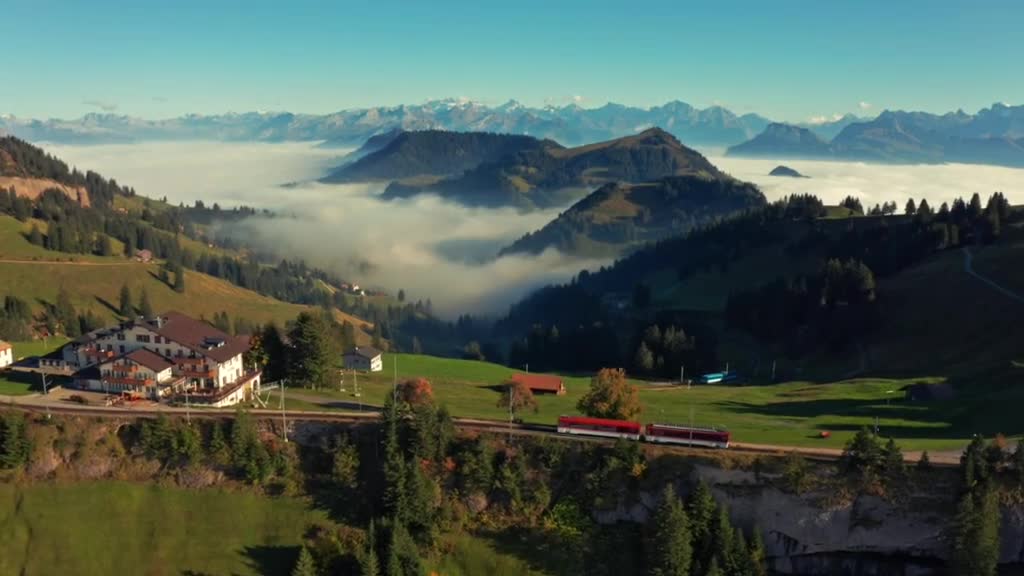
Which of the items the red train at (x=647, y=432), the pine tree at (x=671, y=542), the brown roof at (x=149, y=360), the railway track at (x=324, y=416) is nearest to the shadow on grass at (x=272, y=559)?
the railway track at (x=324, y=416)

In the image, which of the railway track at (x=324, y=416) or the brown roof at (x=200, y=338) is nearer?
the railway track at (x=324, y=416)

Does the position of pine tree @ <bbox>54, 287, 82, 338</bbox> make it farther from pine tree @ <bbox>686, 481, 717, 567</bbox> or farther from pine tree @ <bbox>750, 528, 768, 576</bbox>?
pine tree @ <bbox>750, 528, 768, 576</bbox>

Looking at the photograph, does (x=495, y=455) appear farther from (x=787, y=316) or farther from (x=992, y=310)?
(x=787, y=316)

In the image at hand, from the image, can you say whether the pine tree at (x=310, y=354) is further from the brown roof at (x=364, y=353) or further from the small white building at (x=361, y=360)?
the brown roof at (x=364, y=353)

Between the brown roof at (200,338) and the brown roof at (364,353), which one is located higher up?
the brown roof at (200,338)

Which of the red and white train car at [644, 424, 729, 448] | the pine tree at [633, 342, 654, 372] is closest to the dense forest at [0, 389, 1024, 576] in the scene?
the red and white train car at [644, 424, 729, 448]

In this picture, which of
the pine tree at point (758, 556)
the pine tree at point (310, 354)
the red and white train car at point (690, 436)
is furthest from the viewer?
the pine tree at point (310, 354)
